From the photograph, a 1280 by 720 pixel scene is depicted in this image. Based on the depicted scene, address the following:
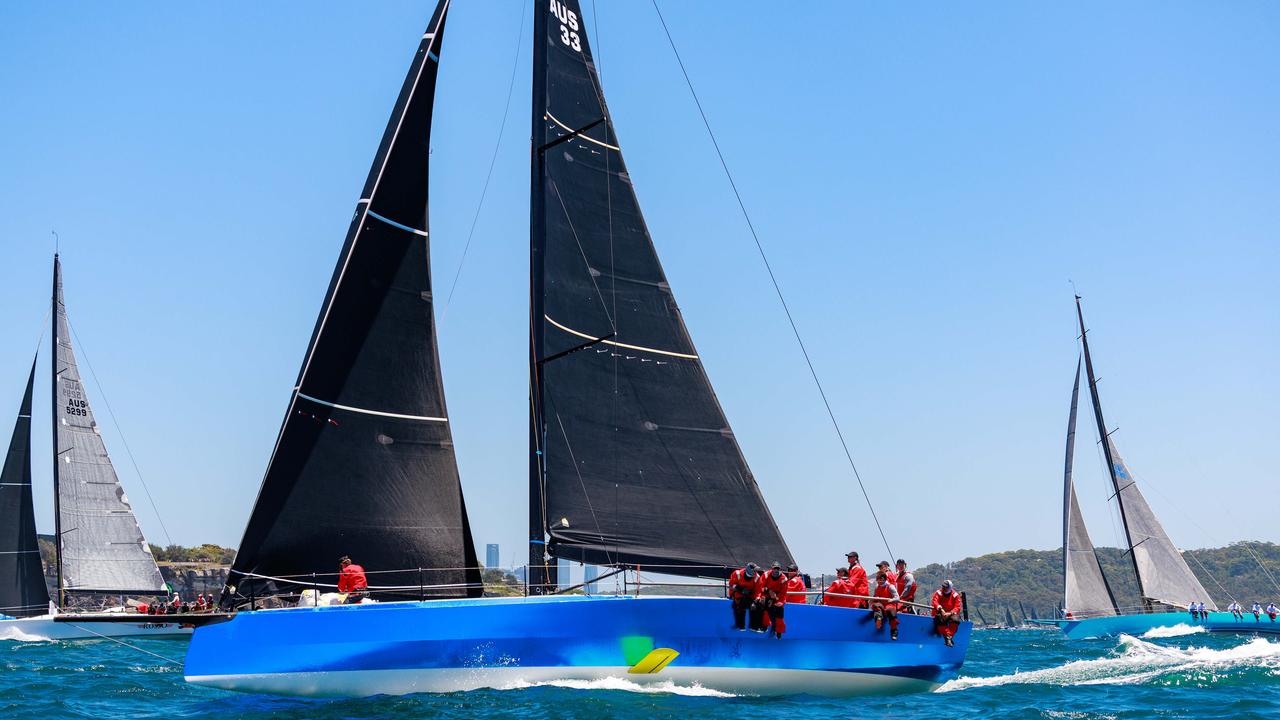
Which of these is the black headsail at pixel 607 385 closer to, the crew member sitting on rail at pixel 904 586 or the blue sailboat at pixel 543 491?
the blue sailboat at pixel 543 491

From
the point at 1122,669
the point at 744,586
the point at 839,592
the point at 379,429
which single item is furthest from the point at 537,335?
the point at 1122,669

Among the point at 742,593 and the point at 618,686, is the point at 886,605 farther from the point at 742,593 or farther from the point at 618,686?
the point at 618,686

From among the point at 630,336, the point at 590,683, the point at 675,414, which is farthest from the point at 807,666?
the point at 630,336

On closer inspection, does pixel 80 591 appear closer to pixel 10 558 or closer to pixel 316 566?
pixel 10 558

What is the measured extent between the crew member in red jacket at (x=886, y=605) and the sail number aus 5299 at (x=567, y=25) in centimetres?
979

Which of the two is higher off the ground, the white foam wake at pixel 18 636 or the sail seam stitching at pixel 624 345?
the sail seam stitching at pixel 624 345

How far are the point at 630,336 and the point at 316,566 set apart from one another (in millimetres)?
5792

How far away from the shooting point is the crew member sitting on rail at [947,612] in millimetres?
17953

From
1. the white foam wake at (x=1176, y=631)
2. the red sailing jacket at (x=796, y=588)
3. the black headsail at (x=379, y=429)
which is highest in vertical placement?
the black headsail at (x=379, y=429)

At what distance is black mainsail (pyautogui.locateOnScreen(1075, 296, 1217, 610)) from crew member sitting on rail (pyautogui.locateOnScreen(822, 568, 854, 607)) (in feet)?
118

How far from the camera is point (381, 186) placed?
17.7 metres

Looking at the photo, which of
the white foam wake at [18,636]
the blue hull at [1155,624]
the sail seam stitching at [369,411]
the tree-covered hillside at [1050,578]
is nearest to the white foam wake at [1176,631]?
the blue hull at [1155,624]

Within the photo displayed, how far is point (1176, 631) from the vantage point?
4547cm

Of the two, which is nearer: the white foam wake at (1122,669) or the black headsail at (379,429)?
the black headsail at (379,429)
